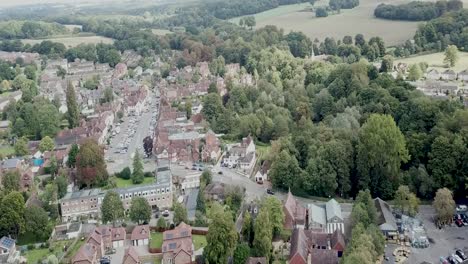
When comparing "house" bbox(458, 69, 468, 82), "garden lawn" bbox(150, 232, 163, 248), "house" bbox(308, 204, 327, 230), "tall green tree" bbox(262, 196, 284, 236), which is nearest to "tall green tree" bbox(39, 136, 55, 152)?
"garden lawn" bbox(150, 232, 163, 248)

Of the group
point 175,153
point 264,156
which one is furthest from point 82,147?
point 264,156

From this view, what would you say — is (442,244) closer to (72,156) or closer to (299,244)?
(299,244)

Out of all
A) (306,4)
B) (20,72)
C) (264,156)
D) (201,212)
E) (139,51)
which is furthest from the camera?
(306,4)

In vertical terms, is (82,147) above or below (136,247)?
above

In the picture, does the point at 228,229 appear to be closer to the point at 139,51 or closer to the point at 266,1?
the point at 139,51

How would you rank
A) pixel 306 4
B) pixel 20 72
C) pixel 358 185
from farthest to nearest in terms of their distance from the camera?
pixel 306 4, pixel 20 72, pixel 358 185

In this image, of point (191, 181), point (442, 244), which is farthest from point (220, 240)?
point (442, 244)

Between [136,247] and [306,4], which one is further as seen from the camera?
[306,4]
